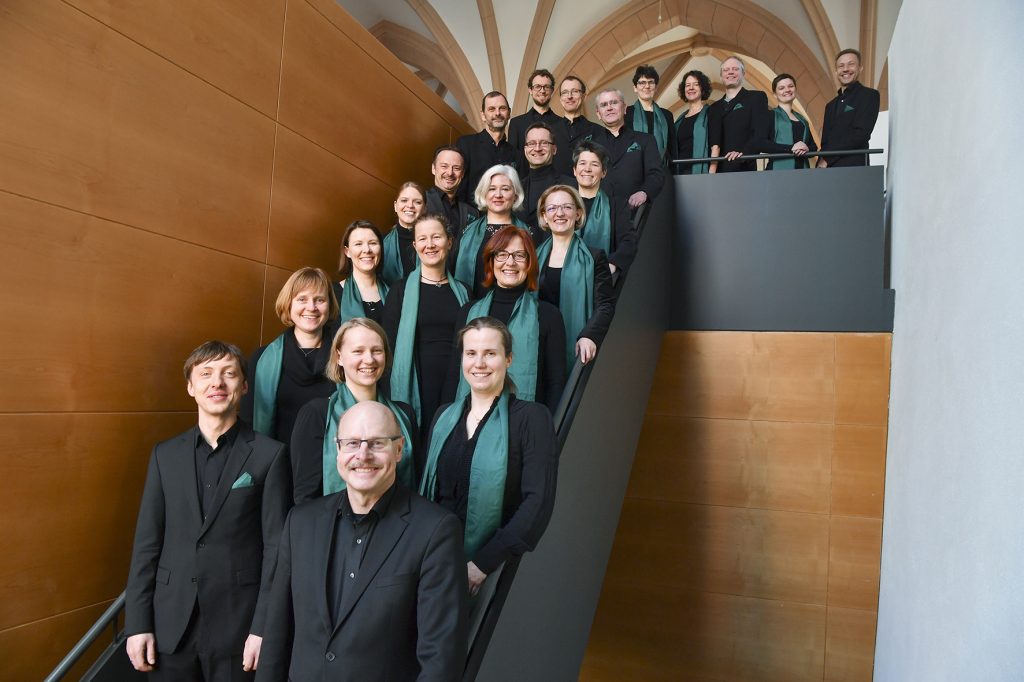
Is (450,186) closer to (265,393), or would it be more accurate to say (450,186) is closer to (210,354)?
(265,393)

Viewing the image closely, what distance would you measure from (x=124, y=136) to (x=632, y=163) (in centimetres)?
286

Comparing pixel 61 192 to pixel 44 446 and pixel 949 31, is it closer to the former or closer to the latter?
pixel 44 446

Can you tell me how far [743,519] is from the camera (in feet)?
18.2

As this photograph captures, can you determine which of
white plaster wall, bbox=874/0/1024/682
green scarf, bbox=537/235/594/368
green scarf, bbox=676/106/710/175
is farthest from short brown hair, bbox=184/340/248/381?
green scarf, bbox=676/106/710/175

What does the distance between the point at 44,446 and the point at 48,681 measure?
887 millimetres

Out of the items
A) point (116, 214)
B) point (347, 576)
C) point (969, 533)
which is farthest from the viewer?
point (116, 214)

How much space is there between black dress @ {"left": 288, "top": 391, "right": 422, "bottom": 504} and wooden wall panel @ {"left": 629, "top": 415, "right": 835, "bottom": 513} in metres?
3.58

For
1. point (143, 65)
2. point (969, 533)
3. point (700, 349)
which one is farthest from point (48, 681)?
point (700, 349)

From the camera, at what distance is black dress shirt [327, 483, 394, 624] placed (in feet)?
6.08

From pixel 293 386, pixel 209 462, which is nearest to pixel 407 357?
pixel 293 386

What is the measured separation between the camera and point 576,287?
11.2 ft

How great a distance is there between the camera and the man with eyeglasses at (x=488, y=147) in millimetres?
5027

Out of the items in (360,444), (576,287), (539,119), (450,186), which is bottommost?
(360,444)

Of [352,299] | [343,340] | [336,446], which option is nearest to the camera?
[336,446]
